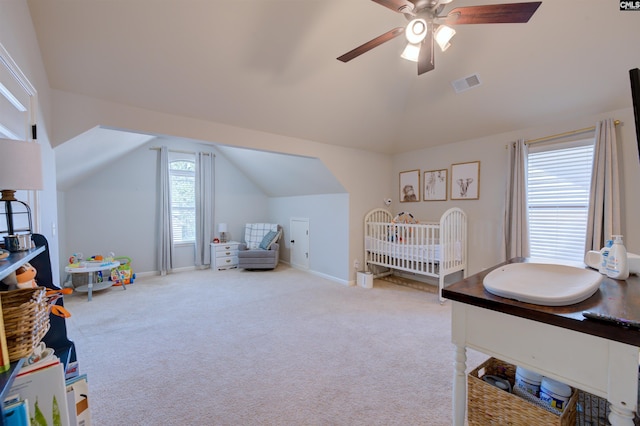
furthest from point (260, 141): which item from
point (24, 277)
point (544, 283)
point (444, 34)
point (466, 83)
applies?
point (544, 283)

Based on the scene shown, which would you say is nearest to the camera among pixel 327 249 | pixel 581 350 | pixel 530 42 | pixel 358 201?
pixel 581 350

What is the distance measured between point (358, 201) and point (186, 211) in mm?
3461

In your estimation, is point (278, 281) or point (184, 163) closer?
point (278, 281)

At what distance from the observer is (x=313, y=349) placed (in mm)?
2344

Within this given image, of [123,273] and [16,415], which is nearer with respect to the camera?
[16,415]

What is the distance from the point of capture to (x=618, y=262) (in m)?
1.26

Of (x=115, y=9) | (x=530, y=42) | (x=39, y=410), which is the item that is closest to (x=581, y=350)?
(x=39, y=410)

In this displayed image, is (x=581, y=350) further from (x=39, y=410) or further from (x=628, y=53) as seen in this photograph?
(x=628, y=53)

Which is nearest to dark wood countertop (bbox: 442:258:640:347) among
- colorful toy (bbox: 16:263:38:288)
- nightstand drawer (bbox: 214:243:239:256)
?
colorful toy (bbox: 16:263:38:288)

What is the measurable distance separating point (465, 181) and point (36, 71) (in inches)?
179

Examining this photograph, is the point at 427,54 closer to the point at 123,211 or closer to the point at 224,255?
the point at 224,255

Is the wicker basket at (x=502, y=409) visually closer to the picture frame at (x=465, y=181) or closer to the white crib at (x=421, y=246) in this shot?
the white crib at (x=421, y=246)

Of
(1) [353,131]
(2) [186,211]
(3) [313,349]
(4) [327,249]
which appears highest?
(1) [353,131]

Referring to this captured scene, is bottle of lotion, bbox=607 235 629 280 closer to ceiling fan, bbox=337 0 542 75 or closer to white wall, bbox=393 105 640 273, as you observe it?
ceiling fan, bbox=337 0 542 75
